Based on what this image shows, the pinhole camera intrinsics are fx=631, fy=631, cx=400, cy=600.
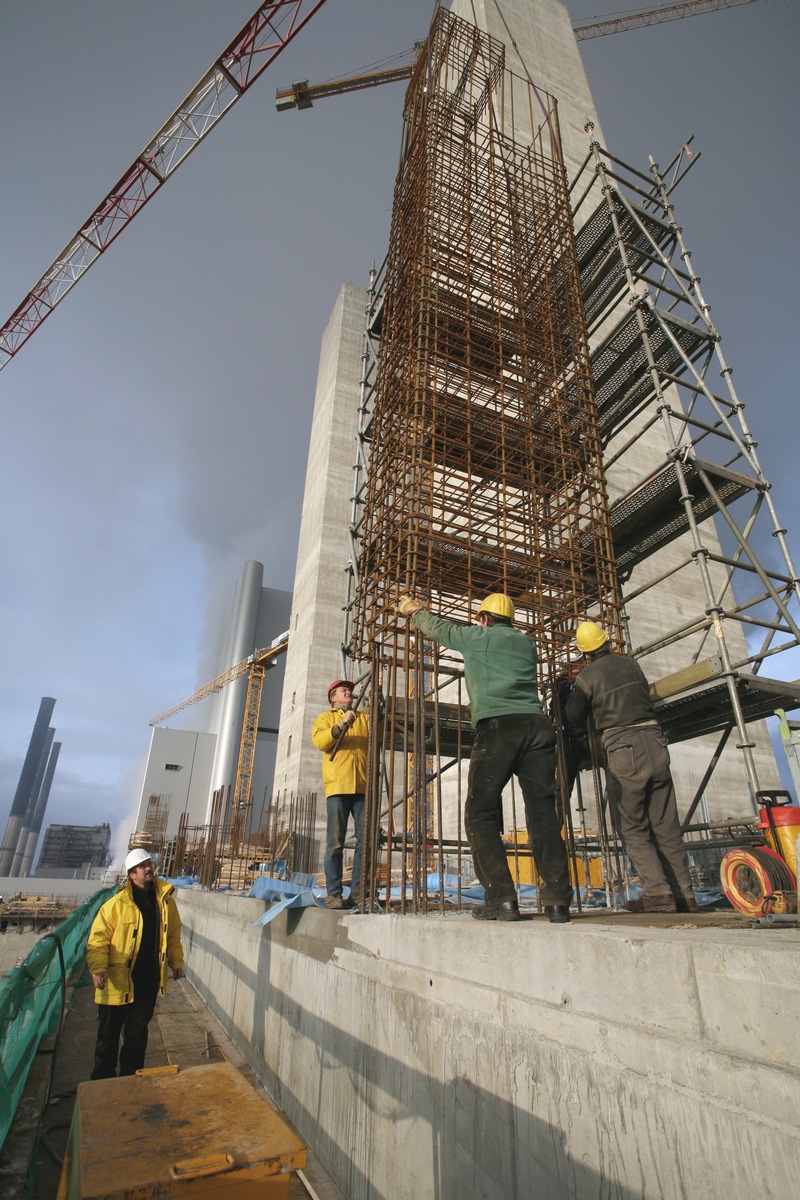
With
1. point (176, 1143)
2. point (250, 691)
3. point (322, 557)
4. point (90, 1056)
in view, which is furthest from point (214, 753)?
point (176, 1143)

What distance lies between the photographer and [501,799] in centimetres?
340

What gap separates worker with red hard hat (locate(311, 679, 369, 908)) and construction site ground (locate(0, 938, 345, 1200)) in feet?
5.18

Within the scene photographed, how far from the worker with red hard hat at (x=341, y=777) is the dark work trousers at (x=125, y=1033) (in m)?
1.46

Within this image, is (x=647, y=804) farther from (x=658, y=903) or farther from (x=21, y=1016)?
(x=21, y=1016)

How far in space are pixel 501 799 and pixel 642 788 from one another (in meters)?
1.14

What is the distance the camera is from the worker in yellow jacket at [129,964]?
14.4 feet

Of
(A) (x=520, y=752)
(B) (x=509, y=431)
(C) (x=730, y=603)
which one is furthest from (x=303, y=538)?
(A) (x=520, y=752)

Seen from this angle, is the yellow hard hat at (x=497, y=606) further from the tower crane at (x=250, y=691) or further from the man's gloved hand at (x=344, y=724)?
the tower crane at (x=250, y=691)

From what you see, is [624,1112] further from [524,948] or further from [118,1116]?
[118,1116]

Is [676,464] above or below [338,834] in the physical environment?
above

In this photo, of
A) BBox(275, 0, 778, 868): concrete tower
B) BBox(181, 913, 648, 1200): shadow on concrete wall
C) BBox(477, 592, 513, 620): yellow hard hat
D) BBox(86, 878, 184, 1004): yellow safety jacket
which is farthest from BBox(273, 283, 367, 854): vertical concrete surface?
BBox(477, 592, 513, 620): yellow hard hat

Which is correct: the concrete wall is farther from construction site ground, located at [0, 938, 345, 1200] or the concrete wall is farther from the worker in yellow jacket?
the worker in yellow jacket

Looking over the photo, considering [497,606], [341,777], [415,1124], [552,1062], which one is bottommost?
[415,1124]

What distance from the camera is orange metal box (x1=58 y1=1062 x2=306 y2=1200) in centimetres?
165
